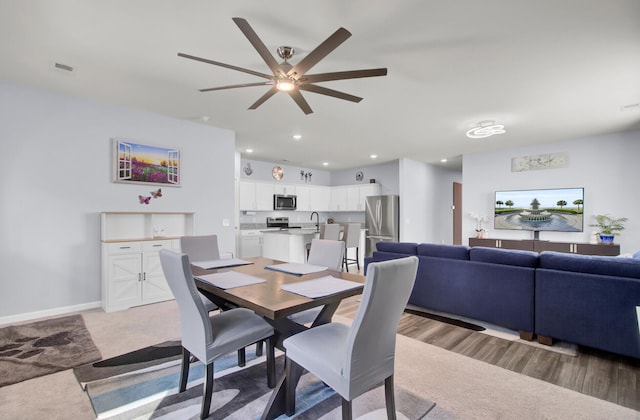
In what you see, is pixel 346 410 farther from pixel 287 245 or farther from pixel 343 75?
pixel 287 245

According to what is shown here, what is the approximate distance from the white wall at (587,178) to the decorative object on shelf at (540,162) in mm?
70

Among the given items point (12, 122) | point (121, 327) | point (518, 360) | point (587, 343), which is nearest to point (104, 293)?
point (121, 327)

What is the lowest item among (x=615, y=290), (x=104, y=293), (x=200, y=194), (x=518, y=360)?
(x=518, y=360)

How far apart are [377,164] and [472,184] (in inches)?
95.6

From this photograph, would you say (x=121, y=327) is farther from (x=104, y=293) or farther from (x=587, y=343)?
(x=587, y=343)

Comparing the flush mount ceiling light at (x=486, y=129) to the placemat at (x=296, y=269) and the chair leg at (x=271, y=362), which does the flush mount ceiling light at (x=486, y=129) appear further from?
the chair leg at (x=271, y=362)

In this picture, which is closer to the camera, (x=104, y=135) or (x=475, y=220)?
(x=104, y=135)

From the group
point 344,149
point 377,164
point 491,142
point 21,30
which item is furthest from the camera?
point 377,164

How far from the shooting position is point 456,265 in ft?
10.4

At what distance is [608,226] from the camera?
4852 mm

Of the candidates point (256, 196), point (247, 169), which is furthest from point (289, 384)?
point (247, 169)

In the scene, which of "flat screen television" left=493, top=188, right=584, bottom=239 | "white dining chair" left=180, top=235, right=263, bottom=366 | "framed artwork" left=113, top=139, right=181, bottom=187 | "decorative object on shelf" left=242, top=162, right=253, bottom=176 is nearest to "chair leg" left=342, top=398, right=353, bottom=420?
"white dining chair" left=180, top=235, right=263, bottom=366

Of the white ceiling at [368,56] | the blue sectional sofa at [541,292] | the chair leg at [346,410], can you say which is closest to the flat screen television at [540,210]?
the white ceiling at [368,56]

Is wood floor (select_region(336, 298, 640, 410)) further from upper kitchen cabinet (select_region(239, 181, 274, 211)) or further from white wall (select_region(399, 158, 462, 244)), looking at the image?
upper kitchen cabinet (select_region(239, 181, 274, 211))
